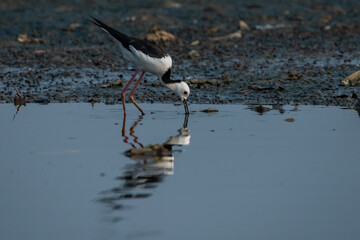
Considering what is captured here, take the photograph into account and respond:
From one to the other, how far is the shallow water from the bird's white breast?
2.90 feet

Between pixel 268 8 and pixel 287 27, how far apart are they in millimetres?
2061

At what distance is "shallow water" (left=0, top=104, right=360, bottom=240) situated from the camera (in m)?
4.71

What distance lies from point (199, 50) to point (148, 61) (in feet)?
14.2

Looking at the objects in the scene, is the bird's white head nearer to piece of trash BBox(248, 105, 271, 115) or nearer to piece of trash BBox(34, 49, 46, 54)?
piece of trash BBox(248, 105, 271, 115)

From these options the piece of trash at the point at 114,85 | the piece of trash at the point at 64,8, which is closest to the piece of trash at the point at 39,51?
the piece of trash at the point at 114,85

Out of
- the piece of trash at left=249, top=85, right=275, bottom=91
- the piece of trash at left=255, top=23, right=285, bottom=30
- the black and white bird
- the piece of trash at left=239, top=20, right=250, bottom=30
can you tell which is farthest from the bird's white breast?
the piece of trash at left=255, top=23, right=285, bottom=30

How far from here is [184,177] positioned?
19.2ft

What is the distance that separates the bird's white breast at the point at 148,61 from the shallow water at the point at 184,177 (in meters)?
0.89

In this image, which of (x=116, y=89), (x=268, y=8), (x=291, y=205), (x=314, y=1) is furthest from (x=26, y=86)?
(x=314, y=1)

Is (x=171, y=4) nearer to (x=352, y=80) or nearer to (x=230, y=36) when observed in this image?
(x=230, y=36)

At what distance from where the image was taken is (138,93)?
10.4 metres

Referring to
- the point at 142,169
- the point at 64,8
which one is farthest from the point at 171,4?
the point at 142,169

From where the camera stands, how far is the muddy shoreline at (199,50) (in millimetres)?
10289

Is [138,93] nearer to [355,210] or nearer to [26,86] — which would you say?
[26,86]
